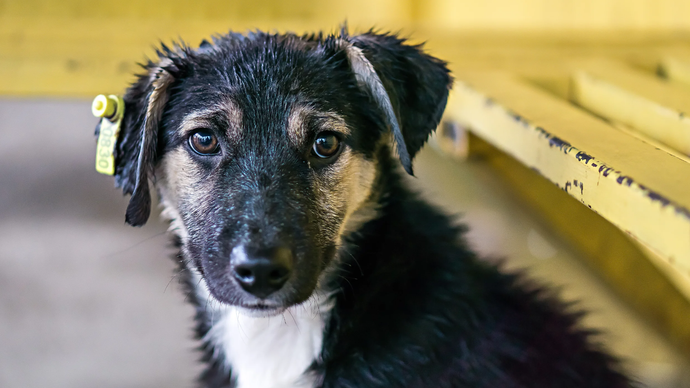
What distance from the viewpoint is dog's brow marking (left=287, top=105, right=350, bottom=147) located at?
5.16ft

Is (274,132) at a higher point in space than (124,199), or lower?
higher

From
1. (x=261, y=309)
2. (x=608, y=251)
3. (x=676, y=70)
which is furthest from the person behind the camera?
(x=608, y=251)

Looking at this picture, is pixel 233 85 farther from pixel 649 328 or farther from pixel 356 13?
pixel 356 13

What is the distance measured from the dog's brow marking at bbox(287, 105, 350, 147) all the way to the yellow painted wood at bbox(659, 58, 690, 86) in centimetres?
152

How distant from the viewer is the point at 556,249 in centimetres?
299

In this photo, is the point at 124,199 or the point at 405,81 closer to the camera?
the point at 405,81

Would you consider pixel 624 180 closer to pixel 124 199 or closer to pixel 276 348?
pixel 276 348

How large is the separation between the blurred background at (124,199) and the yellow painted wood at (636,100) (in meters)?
0.19

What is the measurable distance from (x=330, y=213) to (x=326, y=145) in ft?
0.62

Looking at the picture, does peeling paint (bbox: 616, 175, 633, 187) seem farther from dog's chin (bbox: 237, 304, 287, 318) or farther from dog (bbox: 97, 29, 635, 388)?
dog's chin (bbox: 237, 304, 287, 318)

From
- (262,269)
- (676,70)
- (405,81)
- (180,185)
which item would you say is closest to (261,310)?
(262,269)

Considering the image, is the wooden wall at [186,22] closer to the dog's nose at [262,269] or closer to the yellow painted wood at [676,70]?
the yellow painted wood at [676,70]

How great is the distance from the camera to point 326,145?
163cm

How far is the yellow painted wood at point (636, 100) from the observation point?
64.8 inches
